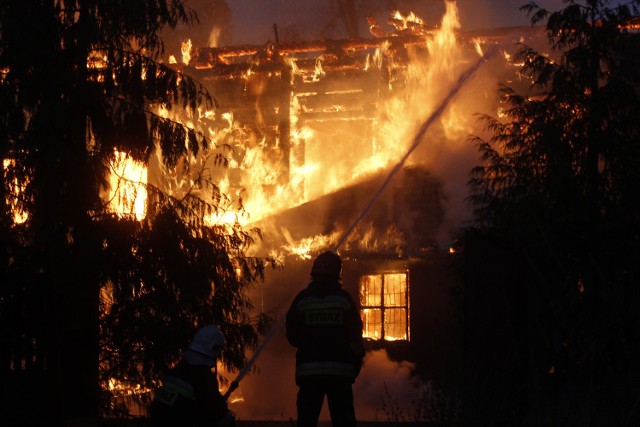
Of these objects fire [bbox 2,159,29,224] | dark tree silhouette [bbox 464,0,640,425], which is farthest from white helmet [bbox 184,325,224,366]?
fire [bbox 2,159,29,224]

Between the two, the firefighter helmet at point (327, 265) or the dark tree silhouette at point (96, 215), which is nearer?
the firefighter helmet at point (327, 265)

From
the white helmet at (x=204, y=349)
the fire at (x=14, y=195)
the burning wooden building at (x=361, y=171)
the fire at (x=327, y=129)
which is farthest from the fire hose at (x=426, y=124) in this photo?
the white helmet at (x=204, y=349)

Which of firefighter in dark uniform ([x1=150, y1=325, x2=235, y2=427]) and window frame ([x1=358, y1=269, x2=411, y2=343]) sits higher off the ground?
window frame ([x1=358, y1=269, x2=411, y2=343])

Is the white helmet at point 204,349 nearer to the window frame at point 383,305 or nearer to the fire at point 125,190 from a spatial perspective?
the fire at point 125,190

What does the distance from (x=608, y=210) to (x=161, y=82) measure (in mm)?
4985

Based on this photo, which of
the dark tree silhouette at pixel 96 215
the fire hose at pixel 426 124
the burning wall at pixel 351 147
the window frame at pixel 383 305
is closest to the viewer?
the dark tree silhouette at pixel 96 215

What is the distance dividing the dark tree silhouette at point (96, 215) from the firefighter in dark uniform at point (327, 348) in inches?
83.6

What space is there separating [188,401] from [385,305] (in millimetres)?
10765

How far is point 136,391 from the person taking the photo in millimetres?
7887

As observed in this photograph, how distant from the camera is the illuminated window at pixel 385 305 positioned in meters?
15.2

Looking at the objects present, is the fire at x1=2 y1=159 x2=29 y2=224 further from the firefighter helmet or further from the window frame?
the window frame

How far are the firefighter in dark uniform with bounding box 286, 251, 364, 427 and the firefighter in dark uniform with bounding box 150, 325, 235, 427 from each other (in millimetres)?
1171

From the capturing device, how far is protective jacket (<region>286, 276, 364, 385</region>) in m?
5.97

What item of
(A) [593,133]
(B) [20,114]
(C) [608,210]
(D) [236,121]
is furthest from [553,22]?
(D) [236,121]
